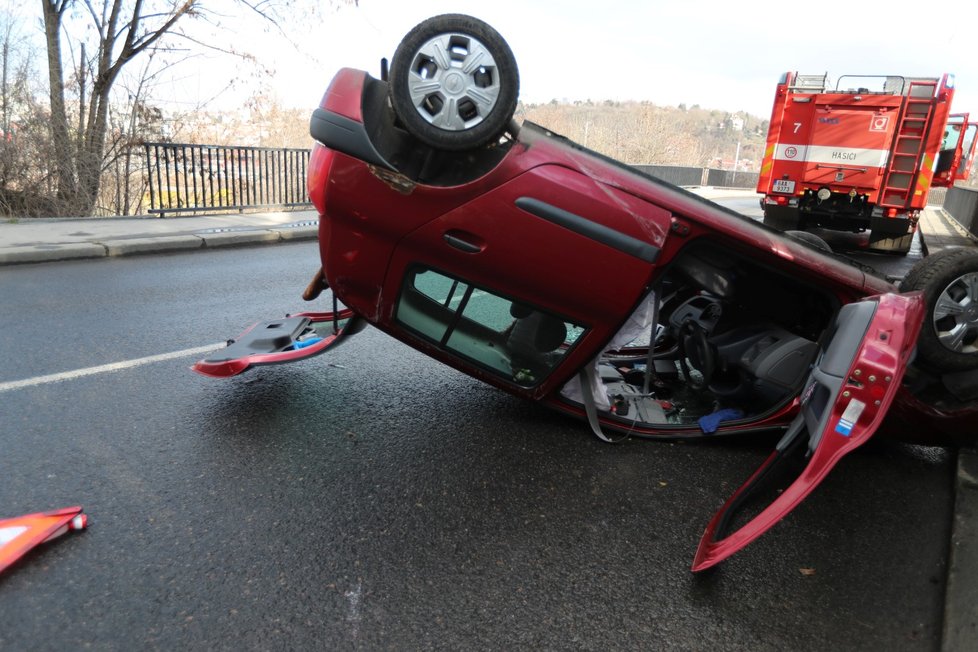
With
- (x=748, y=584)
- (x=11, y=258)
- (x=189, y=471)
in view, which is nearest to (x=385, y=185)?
(x=189, y=471)

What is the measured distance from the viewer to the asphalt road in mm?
2154

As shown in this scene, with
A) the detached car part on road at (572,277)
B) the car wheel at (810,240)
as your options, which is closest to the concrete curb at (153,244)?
the detached car part on road at (572,277)

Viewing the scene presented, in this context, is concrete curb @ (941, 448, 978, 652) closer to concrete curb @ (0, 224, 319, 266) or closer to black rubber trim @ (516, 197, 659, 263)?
black rubber trim @ (516, 197, 659, 263)

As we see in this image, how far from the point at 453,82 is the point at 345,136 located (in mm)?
518

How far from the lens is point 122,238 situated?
8.98 meters

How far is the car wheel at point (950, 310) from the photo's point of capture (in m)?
3.27

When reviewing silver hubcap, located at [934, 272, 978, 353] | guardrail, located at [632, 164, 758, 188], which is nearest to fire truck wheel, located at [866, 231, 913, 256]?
silver hubcap, located at [934, 272, 978, 353]

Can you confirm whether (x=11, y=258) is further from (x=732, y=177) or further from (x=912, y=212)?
(x=732, y=177)

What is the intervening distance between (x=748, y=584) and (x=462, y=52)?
2.46 meters

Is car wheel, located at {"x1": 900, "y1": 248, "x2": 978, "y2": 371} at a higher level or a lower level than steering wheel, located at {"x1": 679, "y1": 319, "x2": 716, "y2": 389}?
higher

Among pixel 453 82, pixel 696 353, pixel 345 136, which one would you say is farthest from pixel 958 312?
pixel 345 136

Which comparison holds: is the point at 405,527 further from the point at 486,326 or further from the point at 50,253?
the point at 50,253

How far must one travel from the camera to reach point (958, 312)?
132 inches

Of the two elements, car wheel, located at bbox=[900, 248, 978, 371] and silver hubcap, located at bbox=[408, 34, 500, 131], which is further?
car wheel, located at bbox=[900, 248, 978, 371]
